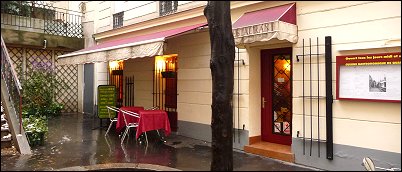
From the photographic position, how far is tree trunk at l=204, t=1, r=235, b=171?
4.90m

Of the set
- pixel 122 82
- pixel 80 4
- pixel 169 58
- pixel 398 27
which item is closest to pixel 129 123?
pixel 169 58

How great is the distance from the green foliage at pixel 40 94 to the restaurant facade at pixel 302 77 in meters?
4.69

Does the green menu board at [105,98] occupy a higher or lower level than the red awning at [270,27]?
lower

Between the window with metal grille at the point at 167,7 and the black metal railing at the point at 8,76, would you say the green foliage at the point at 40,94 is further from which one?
the window with metal grille at the point at 167,7

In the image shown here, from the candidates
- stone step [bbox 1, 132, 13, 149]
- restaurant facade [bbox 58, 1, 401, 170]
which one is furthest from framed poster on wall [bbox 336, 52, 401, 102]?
stone step [bbox 1, 132, 13, 149]

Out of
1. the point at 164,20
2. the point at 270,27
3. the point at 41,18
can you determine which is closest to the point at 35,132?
the point at 164,20

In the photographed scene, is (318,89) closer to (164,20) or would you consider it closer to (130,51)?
(130,51)

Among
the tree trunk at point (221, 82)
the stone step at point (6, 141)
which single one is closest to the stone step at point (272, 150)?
the tree trunk at point (221, 82)

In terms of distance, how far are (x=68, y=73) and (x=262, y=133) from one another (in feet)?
33.3

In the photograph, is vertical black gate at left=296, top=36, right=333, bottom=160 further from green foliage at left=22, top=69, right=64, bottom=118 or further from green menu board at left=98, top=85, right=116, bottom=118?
green foliage at left=22, top=69, right=64, bottom=118

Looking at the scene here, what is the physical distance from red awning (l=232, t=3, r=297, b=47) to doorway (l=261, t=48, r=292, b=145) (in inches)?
34.6

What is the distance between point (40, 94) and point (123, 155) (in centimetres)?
789

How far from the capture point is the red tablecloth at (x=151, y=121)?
317 inches

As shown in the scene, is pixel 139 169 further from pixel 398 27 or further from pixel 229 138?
pixel 398 27
